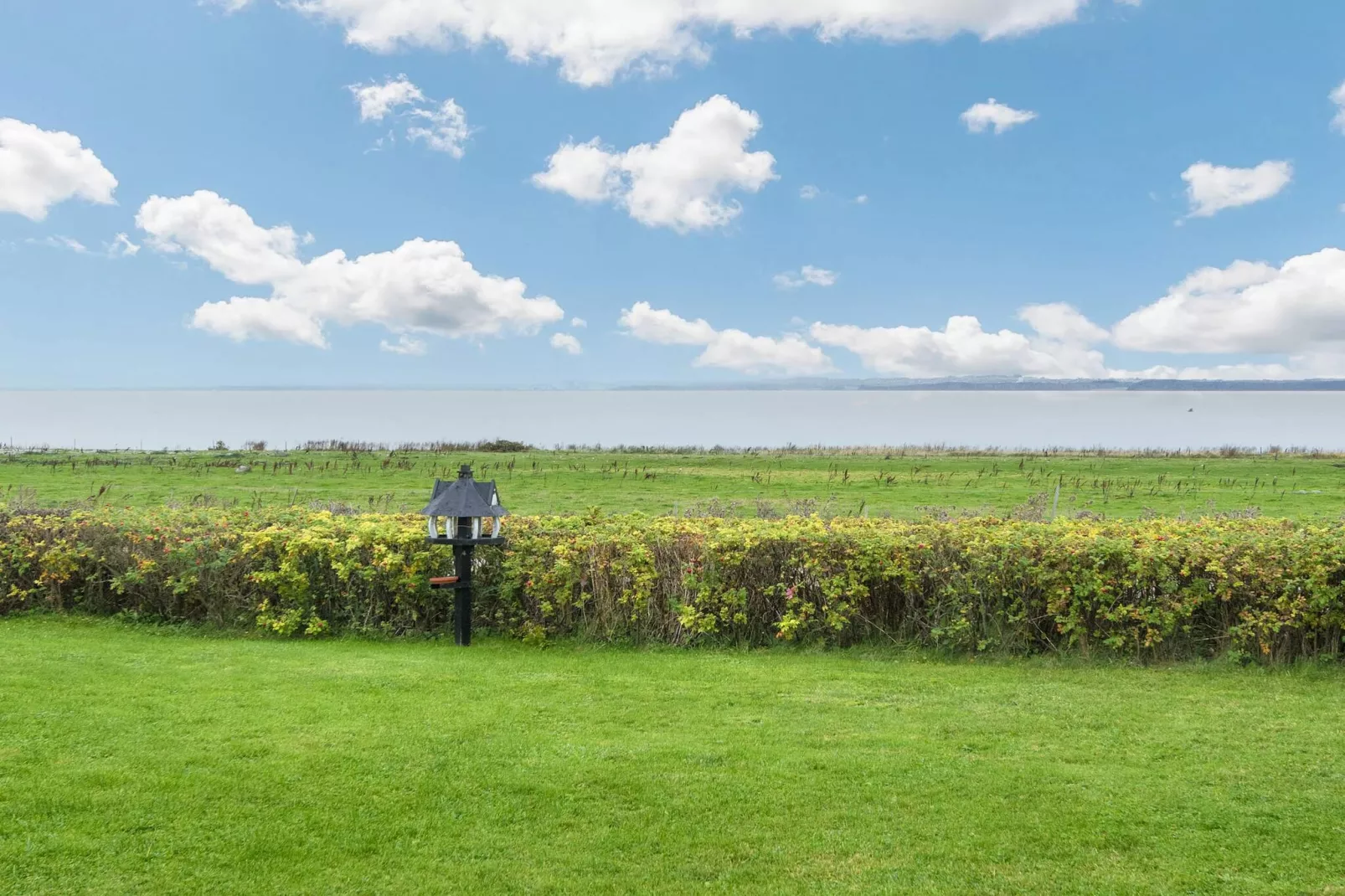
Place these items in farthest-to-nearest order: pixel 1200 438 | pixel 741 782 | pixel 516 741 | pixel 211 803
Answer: pixel 1200 438 < pixel 516 741 < pixel 741 782 < pixel 211 803

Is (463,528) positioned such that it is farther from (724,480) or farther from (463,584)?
(724,480)

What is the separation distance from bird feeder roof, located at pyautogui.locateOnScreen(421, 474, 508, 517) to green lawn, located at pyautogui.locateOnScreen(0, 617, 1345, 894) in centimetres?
137

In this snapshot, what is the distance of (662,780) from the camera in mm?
4402

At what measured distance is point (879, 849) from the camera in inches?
148

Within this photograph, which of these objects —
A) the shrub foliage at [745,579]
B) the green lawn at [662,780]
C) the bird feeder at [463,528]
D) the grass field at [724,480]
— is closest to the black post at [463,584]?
the bird feeder at [463,528]

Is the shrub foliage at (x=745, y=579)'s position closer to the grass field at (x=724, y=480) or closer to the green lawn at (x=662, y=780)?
the green lawn at (x=662, y=780)

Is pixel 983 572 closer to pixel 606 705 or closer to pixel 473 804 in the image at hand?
pixel 606 705

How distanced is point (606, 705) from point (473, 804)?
1.57 metres

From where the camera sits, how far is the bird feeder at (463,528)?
23.7 ft

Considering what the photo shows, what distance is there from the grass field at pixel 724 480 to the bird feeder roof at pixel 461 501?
7.11 metres

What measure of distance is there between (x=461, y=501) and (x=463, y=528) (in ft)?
0.78

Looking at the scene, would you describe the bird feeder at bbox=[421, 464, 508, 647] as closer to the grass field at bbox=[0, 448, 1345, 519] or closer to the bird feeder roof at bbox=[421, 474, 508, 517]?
the bird feeder roof at bbox=[421, 474, 508, 517]

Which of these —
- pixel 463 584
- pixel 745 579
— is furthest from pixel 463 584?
pixel 745 579

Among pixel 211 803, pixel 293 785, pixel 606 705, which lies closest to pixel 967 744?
pixel 606 705
